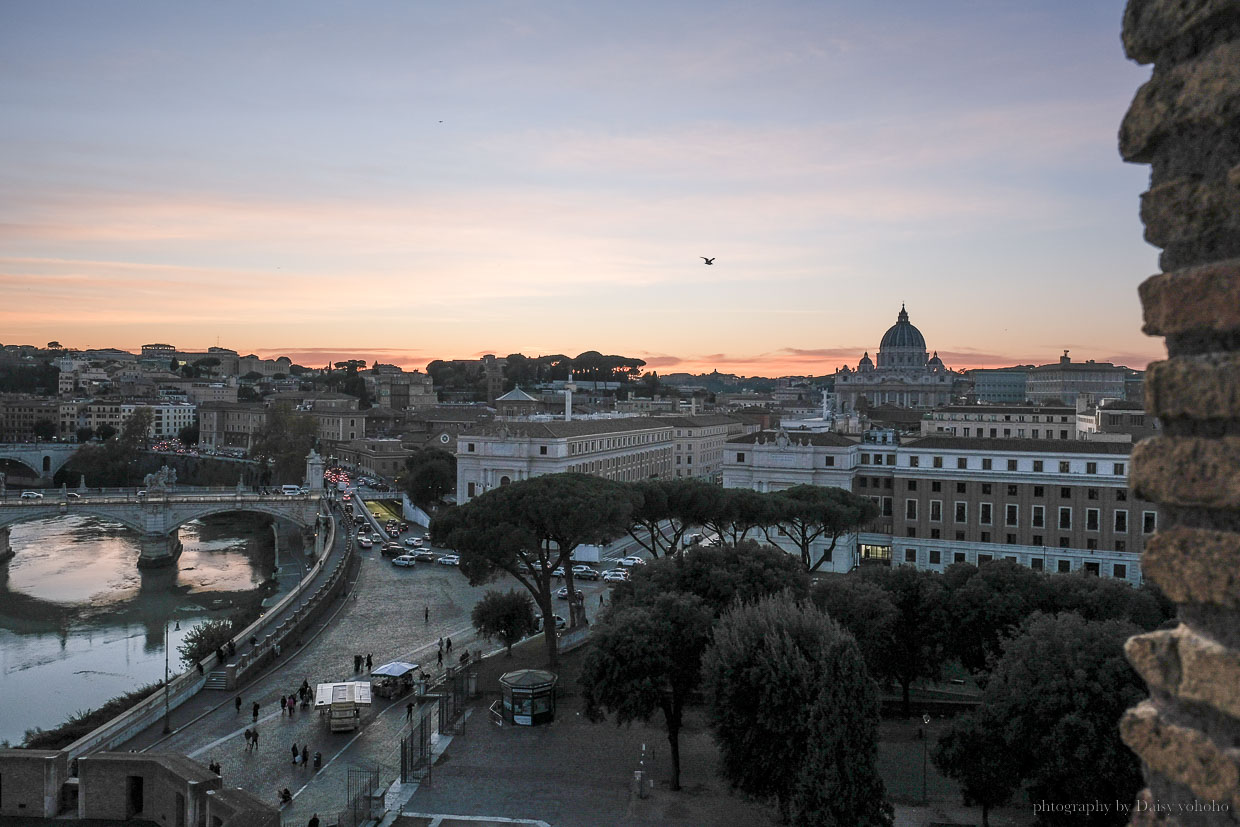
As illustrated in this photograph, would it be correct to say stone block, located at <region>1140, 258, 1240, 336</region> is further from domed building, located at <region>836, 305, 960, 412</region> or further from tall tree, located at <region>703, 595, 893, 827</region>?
domed building, located at <region>836, 305, 960, 412</region>

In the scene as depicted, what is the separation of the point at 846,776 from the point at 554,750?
20.4 feet

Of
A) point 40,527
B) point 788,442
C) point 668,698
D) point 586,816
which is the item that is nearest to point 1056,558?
point 788,442

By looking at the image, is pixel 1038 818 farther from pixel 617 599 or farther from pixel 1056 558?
pixel 1056 558

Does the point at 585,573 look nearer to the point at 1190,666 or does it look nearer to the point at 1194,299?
the point at 1190,666

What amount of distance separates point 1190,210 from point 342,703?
18.4 m

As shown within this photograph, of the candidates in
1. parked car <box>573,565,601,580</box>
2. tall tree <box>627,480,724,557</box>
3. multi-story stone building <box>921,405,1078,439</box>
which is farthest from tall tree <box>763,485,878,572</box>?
multi-story stone building <box>921,405,1078,439</box>

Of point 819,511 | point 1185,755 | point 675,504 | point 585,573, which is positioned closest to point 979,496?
point 819,511

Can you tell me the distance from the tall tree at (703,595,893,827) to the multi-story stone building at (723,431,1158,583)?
1996 cm

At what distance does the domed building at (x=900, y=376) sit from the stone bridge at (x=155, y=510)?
3480 inches

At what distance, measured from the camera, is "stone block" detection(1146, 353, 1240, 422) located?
10.7ft

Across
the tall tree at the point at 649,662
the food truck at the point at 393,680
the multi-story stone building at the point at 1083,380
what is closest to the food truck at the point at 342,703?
the food truck at the point at 393,680

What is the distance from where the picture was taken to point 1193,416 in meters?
3.40

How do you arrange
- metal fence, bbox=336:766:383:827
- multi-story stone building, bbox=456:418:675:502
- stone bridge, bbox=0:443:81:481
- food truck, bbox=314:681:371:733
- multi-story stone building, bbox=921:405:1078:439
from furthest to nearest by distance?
1. stone bridge, bbox=0:443:81:481
2. multi-story stone building, bbox=921:405:1078:439
3. multi-story stone building, bbox=456:418:675:502
4. food truck, bbox=314:681:371:733
5. metal fence, bbox=336:766:383:827

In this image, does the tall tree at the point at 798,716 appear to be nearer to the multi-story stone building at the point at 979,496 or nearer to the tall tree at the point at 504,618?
the tall tree at the point at 504,618
